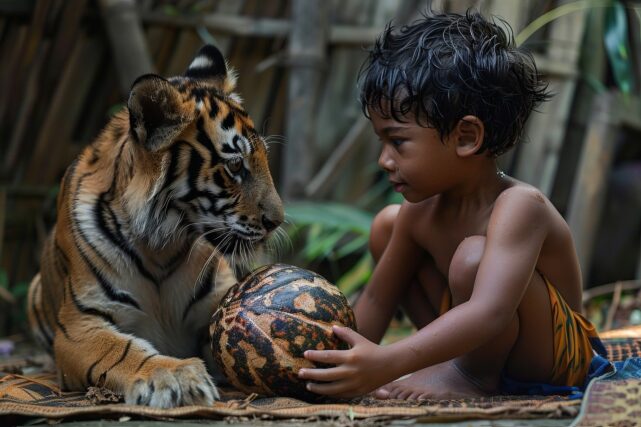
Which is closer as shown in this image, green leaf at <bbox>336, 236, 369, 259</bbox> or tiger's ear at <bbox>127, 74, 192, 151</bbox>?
tiger's ear at <bbox>127, 74, 192, 151</bbox>

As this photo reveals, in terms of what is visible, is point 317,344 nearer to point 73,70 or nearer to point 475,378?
point 475,378

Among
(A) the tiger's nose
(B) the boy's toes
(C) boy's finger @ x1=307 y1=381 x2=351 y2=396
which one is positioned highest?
(A) the tiger's nose

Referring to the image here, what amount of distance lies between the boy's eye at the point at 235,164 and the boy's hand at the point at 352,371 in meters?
0.84

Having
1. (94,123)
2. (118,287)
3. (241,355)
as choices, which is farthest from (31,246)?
(241,355)

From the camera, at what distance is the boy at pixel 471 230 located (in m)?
2.62

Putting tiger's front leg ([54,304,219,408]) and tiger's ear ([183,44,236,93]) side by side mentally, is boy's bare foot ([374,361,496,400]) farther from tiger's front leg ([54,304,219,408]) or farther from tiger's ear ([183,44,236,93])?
tiger's ear ([183,44,236,93])

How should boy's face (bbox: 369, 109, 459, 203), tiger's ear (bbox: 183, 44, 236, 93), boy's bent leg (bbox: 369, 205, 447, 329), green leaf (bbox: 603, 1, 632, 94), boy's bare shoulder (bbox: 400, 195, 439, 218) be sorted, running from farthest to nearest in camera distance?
green leaf (bbox: 603, 1, 632, 94)
tiger's ear (bbox: 183, 44, 236, 93)
boy's bent leg (bbox: 369, 205, 447, 329)
boy's bare shoulder (bbox: 400, 195, 439, 218)
boy's face (bbox: 369, 109, 459, 203)

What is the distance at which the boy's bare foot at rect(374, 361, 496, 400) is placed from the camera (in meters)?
2.87

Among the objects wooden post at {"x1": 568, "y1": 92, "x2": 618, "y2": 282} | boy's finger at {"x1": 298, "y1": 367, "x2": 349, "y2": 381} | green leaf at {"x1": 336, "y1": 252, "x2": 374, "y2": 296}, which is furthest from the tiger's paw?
wooden post at {"x1": 568, "y1": 92, "x2": 618, "y2": 282}

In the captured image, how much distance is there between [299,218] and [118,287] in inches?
87.1

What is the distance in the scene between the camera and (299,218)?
209 inches

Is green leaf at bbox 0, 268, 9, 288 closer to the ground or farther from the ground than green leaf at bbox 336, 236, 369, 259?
closer to the ground

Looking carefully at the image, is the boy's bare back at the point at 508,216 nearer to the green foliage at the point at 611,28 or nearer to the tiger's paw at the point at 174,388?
the tiger's paw at the point at 174,388

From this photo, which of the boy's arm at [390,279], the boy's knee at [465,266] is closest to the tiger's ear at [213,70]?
the boy's arm at [390,279]
